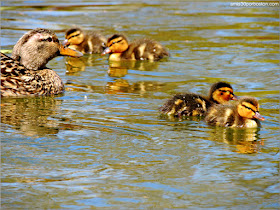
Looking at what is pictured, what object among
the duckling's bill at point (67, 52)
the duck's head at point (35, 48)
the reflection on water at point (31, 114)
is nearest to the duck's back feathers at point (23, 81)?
the reflection on water at point (31, 114)

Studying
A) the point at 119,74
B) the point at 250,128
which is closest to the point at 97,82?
the point at 119,74

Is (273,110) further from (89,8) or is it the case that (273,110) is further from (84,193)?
(89,8)

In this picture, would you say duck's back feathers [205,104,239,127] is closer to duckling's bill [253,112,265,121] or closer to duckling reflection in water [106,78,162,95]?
duckling's bill [253,112,265,121]

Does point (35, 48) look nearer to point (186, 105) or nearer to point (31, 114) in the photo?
point (31, 114)

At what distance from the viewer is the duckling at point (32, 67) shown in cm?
586

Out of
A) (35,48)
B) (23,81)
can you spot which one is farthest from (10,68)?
(35,48)

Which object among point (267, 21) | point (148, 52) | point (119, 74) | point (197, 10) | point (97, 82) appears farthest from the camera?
point (197, 10)

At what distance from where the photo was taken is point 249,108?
4.94m

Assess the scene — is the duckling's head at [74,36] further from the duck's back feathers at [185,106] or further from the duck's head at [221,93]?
the duck's back feathers at [185,106]

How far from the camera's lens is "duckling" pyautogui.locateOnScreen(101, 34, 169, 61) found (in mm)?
8047

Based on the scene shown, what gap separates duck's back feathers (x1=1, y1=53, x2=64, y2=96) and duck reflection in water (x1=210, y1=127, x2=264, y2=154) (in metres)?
2.04

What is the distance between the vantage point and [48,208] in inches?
126

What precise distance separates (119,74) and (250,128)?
2715 mm

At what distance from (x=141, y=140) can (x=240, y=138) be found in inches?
31.2
